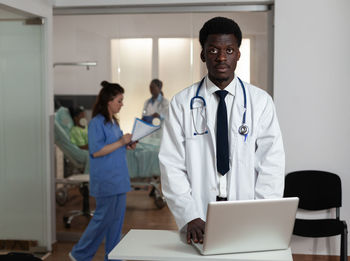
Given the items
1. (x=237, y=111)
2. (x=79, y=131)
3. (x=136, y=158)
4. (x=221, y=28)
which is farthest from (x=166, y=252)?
(x=79, y=131)

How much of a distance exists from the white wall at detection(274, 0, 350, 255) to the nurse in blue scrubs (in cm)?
131

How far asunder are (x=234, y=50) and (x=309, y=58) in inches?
80.3

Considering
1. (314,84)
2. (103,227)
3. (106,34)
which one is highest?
(106,34)

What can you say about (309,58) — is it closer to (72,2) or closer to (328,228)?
(328,228)

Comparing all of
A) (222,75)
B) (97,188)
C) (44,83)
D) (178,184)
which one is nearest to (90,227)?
(97,188)

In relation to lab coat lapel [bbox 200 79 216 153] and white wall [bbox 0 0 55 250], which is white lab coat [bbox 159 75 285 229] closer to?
lab coat lapel [bbox 200 79 216 153]

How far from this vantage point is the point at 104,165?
3.47m

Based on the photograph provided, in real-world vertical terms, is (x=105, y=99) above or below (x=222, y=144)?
above

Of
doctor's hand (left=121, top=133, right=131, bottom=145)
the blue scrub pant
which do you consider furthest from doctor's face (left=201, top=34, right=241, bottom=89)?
the blue scrub pant

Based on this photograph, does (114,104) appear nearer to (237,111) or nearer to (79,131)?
(79,131)

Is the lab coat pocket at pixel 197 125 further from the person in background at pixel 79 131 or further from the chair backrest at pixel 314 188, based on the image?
the person in background at pixel 79 131

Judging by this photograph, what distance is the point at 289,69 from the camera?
12.7 ft

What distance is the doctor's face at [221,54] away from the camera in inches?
77.0

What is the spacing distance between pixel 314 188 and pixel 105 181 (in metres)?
1.57
